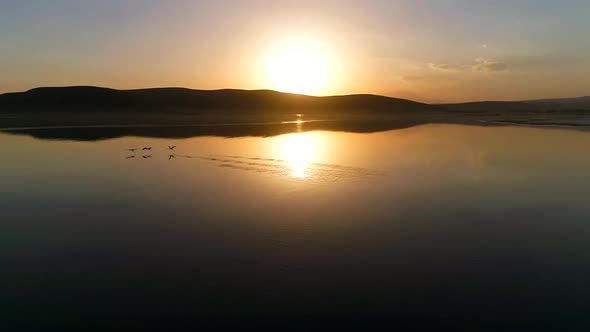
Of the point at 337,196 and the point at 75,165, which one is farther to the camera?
the point at 75,165

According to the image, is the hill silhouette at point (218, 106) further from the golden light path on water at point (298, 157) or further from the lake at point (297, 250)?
the lake at point (297, 250)

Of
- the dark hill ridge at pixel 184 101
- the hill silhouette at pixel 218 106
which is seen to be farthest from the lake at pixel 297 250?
the dark hill ridge at pixel 184 101

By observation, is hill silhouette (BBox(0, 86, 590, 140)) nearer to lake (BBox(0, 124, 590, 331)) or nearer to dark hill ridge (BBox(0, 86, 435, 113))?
dark hill ridge (BBox(0, 86, 435, 113))

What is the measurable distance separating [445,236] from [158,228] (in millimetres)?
7419

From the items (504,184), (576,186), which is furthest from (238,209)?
(576,186)

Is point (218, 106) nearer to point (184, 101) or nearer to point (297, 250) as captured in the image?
point (184, 101)

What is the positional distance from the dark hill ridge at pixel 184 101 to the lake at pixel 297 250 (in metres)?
112

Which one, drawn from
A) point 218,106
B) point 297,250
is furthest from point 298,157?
point 218,106

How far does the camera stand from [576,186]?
48.5 ft

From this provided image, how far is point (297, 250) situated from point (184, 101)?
458ft

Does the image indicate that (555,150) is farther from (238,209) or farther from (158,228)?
(158,228)

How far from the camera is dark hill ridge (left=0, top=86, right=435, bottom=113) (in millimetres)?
115562

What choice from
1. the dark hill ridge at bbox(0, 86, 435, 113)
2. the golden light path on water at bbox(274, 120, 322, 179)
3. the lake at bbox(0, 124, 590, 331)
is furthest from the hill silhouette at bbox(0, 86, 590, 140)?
the lake at bbox(0, 124, 590, 331)

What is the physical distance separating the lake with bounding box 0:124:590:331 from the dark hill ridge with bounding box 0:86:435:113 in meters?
112
